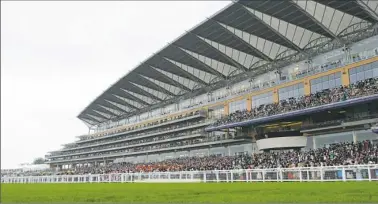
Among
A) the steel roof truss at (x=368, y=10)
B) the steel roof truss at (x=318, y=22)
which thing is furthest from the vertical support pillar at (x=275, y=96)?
the steel roof truss at (x=368, y=10)

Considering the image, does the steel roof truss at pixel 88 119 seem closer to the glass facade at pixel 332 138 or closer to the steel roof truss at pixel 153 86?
the steel roof truss at pixel 153 86

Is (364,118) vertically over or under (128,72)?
under

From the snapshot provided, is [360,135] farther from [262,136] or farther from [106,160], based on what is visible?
[106,160]

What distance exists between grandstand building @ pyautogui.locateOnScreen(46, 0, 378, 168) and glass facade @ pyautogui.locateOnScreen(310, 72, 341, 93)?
0.39 feet

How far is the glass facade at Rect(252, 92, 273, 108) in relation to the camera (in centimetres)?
5472

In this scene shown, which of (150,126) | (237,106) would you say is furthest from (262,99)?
(150,126)

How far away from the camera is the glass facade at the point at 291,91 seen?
50406 mm

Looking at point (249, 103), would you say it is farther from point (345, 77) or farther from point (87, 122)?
point (87, 122)

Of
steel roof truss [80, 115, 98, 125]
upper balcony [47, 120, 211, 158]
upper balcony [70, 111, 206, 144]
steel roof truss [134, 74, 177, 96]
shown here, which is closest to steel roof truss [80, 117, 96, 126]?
steel roof truss [80, 115, 98, 125]

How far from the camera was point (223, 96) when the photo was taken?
213 feet

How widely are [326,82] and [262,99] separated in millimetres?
10403

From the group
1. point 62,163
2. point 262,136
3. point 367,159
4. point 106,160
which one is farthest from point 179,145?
point 62,163

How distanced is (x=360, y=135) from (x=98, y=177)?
Answer: 93.8 feet

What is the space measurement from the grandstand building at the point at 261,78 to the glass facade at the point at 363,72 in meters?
0.11
